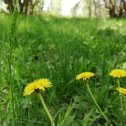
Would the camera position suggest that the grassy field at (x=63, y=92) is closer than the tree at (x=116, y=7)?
Yes

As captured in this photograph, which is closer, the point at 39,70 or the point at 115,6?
the point at 39,70

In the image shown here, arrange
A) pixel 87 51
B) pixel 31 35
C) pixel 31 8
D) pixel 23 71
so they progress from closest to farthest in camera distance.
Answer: pixel 23 71 < pixel 87 51 < pixel 31 35 < pixel 31 8

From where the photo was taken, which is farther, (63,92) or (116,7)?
(116,7)

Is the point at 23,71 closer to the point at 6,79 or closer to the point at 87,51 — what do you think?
the point at 6,79

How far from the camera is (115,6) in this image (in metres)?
16.0

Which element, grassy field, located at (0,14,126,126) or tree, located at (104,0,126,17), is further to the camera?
tree, located at (104,0,126,17)

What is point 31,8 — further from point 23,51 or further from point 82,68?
point 82,68

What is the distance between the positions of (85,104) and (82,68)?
0.44m

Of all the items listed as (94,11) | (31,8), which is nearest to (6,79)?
(31,8)

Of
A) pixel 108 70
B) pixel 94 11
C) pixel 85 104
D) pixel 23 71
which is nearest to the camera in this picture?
pixel 85 104

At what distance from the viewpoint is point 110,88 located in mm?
1796

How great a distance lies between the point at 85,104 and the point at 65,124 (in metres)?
0.41

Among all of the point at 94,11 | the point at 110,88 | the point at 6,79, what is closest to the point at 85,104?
the point at 110,88

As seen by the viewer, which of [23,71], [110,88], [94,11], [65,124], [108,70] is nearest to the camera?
[65,124]
